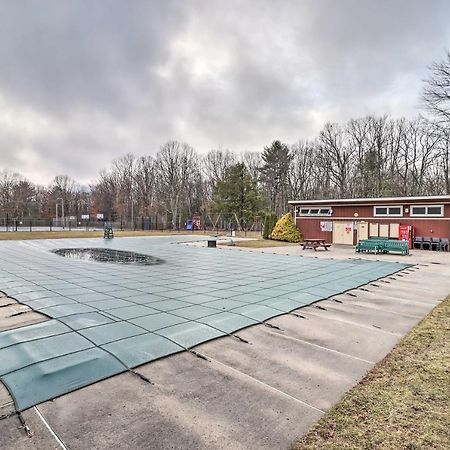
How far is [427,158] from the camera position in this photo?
Answer: 28359mm

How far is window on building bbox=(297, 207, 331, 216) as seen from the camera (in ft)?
64.2

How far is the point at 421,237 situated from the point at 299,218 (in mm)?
6919

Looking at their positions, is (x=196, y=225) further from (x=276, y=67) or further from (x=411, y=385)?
(x=411, y=385)

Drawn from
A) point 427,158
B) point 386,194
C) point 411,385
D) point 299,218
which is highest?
point 427,158

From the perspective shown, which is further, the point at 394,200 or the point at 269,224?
the point at 269,224

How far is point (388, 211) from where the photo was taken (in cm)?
1733

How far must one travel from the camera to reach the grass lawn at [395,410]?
1.97m

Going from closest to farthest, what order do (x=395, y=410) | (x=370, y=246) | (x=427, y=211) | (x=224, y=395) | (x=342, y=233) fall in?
(x=395, y=410)
(x=224, y=395)
(x=370, y=246)
(x=427, y=211)
(x=342, y=233)

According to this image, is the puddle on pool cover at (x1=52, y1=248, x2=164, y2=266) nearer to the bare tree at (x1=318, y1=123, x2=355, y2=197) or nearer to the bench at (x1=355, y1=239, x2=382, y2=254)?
the bench at (x1=355, y1=239, x2=382, y2=254)

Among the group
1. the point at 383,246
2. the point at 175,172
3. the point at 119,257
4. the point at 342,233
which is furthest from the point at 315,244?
the point at 175,172

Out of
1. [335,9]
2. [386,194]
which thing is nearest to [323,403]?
[335,9]

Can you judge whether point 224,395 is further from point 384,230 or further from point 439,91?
point 439,91

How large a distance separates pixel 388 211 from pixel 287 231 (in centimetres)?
595

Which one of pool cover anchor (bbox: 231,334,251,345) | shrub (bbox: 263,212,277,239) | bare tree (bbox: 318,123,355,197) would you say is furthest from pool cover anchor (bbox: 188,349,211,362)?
bare tree (bbox: 318,123,355,197)
